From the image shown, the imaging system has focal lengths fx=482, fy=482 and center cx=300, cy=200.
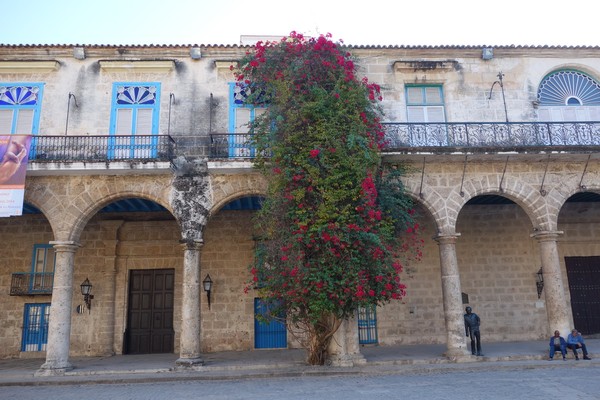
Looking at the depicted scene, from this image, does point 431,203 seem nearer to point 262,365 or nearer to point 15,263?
point 262,365

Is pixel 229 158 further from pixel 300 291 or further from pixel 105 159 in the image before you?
pixel 300 291

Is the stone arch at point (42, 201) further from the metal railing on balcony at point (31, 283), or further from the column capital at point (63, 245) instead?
the metal railing on balcony at point (31, 283)

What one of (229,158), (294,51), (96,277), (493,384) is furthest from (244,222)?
(493,384)

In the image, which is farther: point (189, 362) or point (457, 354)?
point (457, 354)

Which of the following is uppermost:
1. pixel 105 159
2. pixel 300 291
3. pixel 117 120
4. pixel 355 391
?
pixel 117 120

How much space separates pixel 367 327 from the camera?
44.3ft

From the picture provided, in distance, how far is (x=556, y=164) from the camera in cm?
1158

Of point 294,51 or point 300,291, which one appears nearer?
point 300,291

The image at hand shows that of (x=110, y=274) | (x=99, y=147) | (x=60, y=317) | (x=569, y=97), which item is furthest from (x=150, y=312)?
(x=569, y=97)

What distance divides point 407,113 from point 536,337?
732 cm

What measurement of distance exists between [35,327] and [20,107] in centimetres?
597

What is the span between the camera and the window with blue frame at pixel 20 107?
1194cm

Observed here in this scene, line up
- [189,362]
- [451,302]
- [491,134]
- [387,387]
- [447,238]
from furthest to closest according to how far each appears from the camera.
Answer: [491,134]
[447,238]
[451,302]
[189,362]
[387,387]

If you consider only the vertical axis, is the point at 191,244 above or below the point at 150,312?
above
